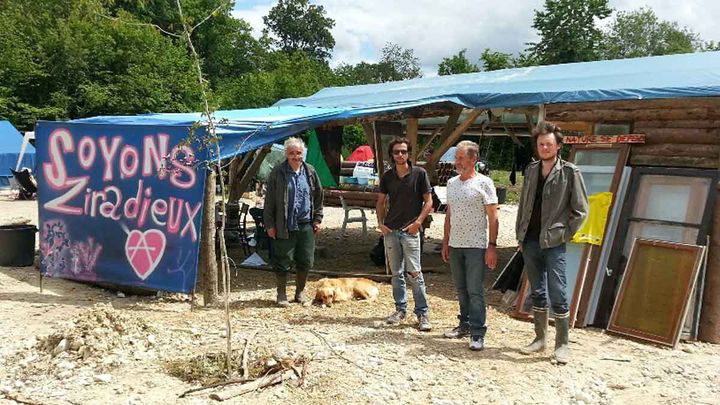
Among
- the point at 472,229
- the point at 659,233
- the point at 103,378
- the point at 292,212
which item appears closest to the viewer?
the point at 103,378

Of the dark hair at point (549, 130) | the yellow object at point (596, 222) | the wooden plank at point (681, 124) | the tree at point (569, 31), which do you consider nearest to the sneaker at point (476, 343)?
the dark hair at point (549, 130)

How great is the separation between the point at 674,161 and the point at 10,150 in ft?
69.5

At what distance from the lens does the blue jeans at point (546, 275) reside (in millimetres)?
4504

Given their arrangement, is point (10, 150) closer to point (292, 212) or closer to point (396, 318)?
point (292, 212)

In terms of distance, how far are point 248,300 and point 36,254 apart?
175 inches

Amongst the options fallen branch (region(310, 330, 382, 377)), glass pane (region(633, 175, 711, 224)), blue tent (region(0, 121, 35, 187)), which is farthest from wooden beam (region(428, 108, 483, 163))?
blue tent (region(0, 121, 35, 187))

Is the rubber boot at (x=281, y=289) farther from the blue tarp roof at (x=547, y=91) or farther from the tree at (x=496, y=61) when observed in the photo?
the tree at (x=496, y=61)

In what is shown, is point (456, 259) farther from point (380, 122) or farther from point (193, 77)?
point (193, 77)

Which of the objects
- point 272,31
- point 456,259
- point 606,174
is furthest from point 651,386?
point 272,31

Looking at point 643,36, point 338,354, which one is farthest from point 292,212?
point 643,36

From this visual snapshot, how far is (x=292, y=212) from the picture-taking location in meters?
6.16

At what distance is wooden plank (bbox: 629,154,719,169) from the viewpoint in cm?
571

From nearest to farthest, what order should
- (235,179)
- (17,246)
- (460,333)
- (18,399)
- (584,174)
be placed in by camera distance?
1. (18,399)
2. (460,333)
3. (584,174)
4. (17,246)
5. (235,179)

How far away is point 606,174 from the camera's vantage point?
630 cm
